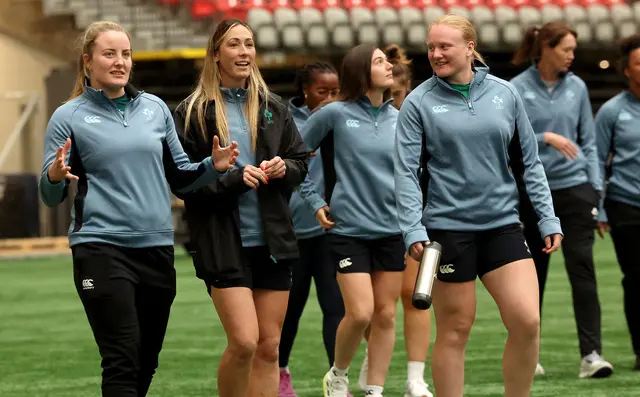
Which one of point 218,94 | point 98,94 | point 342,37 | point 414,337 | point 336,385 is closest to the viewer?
point 98,94

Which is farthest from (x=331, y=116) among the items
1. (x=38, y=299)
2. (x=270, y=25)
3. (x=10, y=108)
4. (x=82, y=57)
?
(x=10, y=108)

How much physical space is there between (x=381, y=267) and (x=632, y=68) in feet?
7.33

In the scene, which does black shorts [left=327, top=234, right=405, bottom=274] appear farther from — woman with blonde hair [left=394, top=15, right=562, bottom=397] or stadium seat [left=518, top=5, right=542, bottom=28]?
stadium seat [left=518, top=5, right=542, bottom=28]

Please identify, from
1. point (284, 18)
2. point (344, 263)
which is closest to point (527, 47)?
→ point (344, 263)

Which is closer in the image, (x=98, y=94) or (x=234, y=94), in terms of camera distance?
(x=98, y=94)

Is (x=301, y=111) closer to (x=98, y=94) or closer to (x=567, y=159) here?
(x=567, y=159)

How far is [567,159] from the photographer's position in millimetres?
8094

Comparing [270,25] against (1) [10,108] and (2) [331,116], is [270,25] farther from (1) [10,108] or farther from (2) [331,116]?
(2) [331,116]

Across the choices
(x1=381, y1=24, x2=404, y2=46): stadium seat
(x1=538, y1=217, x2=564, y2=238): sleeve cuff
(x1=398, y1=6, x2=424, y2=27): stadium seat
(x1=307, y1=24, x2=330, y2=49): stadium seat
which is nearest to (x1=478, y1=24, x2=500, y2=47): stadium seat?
(x1=398, y1=6, x2=424, y2=27): stadium seat

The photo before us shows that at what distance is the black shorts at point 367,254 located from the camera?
7.03 meters

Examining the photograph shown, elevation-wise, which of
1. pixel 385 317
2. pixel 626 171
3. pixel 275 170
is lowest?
pixel 385 317

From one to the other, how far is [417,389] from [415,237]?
1.93 m

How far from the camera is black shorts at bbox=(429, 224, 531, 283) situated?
5703 mm

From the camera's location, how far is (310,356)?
9.41m
